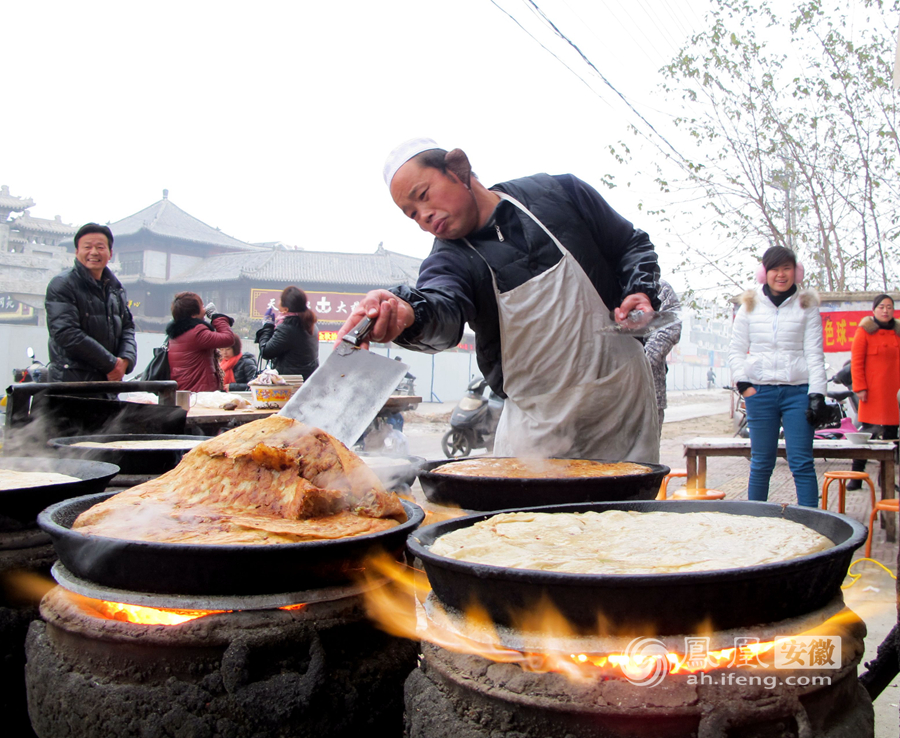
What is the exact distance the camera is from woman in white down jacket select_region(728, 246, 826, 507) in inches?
196

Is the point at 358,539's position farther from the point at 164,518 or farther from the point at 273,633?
the point at 164,518

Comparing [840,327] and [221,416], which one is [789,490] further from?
[221,416]

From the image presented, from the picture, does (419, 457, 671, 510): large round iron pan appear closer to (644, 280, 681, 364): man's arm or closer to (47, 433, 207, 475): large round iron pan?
(47, 433, 207, 475): large round iron pan

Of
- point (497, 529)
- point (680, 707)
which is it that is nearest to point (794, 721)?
point (680, 707)

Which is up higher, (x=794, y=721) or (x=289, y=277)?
(x=289, y=277)

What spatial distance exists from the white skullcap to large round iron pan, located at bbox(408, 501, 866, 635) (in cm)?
157

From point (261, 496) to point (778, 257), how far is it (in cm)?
479

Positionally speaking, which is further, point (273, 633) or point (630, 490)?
point (630, 490)

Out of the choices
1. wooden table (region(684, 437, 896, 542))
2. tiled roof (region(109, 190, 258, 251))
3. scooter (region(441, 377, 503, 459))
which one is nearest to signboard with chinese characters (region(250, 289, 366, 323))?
tiled roof (region(109, 190, 258, 251))

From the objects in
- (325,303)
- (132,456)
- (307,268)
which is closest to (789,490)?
(132,456)

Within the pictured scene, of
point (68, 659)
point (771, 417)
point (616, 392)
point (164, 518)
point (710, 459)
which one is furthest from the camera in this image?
point (710, 459)

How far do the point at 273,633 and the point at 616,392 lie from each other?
160 centimetres

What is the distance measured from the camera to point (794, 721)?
93 cm

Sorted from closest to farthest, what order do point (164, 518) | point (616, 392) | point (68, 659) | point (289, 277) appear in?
point (68, 659), point (164, 518), point (616, 392), point (289, 277)
